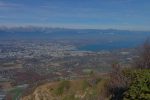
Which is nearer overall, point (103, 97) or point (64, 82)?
point (103, 97)

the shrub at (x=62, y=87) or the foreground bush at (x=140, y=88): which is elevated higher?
the foreground bush at (x=140, y=88)

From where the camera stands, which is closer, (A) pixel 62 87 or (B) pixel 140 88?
(B) pixel 140 88

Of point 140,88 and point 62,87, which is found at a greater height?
point 140,88

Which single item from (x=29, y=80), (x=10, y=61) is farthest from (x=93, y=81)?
(x=10, y=61)

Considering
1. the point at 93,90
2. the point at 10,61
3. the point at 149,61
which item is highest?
the point at 149,61

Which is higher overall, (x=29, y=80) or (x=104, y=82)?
(x=104, y=82)

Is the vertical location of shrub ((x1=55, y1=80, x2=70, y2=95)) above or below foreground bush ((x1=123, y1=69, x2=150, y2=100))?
below

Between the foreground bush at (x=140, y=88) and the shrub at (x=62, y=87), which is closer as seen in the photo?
the foreground bush at (x=140, y=88)

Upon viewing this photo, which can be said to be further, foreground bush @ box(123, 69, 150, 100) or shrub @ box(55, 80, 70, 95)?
shrub @ box(55, 80, 70, 95)

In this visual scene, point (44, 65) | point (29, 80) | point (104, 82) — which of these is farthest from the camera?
point (44, 65)

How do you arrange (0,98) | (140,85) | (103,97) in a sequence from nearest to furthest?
(140,85) < (103,97) < (0,98)

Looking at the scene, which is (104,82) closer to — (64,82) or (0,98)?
(64,82)
